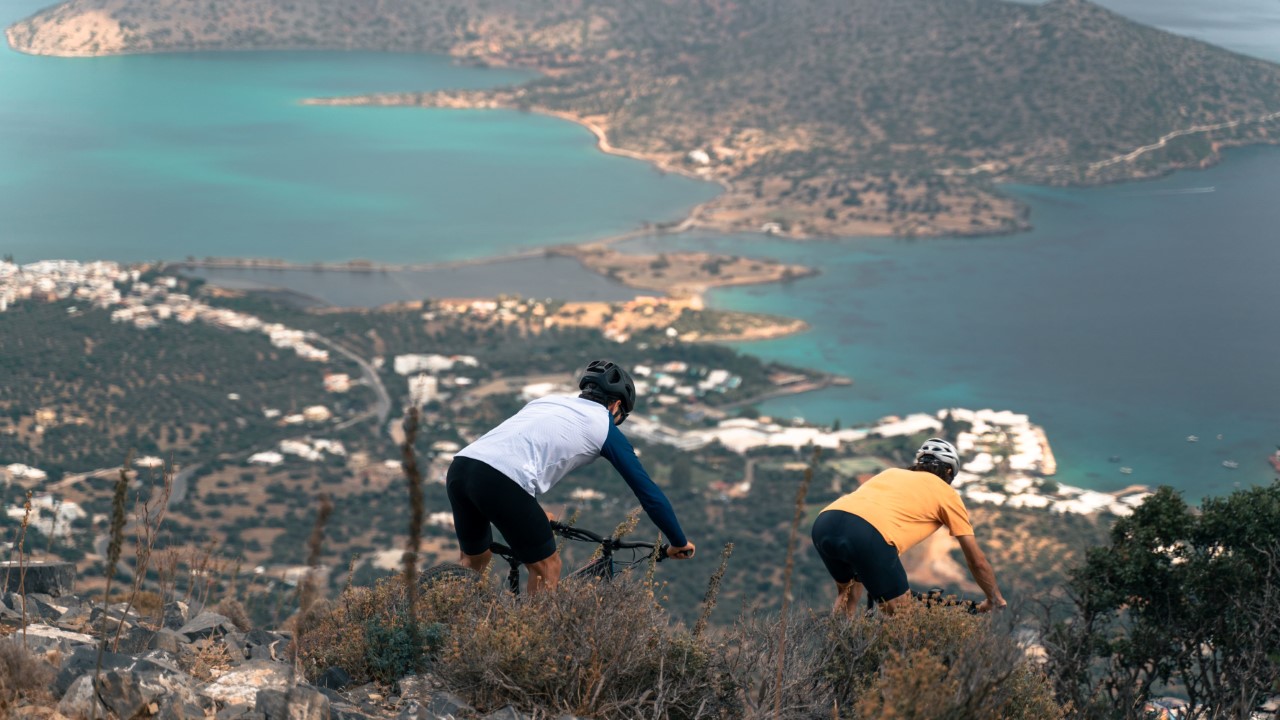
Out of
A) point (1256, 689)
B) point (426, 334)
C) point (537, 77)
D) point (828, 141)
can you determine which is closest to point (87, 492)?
point (426, 334)

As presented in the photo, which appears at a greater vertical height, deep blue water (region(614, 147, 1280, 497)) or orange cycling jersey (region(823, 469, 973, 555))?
orange cycling jersey (region(823, 469, 973, 555))

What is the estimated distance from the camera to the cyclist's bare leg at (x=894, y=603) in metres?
5.09

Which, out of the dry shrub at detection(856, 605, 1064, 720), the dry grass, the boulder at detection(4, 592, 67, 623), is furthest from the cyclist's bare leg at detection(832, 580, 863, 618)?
the boulder at detection(4, 592, 67, 623)

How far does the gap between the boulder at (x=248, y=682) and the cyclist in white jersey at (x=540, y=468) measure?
90 centimetres

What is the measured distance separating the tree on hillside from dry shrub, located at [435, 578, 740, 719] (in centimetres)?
276

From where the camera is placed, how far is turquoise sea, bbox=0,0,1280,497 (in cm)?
7844

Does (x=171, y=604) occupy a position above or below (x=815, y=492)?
above

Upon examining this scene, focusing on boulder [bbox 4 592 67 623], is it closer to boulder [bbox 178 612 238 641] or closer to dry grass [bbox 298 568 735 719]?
boulder [bbox 178 612 238 641]

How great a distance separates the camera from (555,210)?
121 meters

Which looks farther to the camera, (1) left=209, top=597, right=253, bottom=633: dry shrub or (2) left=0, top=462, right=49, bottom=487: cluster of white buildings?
(2) left=0, top=462, right=49, bottom=487: cluster of white buildings

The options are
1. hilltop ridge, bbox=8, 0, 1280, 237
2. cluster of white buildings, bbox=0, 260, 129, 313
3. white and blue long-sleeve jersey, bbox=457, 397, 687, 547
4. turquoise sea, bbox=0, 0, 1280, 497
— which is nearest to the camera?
white and blue long-sleeve jersey, bbox=457, 397, 687, 547

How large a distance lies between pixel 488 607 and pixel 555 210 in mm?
116578

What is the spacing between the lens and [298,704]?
4109 millimetres

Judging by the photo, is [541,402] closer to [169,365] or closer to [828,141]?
[169,365]
